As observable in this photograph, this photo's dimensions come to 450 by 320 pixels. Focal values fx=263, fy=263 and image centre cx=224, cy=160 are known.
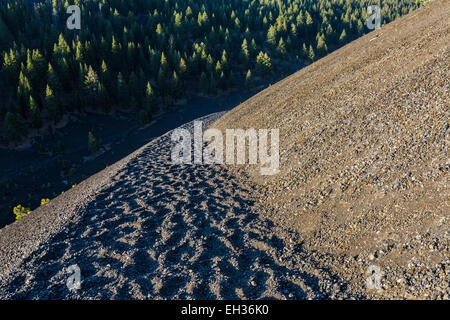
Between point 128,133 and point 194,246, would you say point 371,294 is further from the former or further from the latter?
point 128,133

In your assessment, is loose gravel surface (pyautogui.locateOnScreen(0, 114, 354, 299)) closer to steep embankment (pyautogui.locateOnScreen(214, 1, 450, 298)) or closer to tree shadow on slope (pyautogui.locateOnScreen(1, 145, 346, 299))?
tree shadow on slope (pyautogui.locateOnScreen(1, 145, 346, 299))

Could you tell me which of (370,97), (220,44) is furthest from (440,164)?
(220,44)

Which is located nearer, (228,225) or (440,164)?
(440,164)

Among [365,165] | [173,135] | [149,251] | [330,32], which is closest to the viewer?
[149,251]

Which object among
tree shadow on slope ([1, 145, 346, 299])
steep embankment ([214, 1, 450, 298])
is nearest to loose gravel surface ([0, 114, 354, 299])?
tree shadow on slope ([1, 145, 346, 299])

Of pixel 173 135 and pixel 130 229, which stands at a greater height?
pixel 173 135

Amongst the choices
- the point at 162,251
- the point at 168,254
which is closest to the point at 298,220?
the point at 168,254

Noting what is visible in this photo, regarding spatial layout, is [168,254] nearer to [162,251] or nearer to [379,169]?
[162,251]

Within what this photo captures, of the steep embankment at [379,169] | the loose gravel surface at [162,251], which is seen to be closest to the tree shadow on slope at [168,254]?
the loose gravel surface at [162,251]

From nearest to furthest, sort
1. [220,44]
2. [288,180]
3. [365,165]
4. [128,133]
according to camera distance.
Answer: [365,165]
[288,180]
[128,133]
[220,44]
